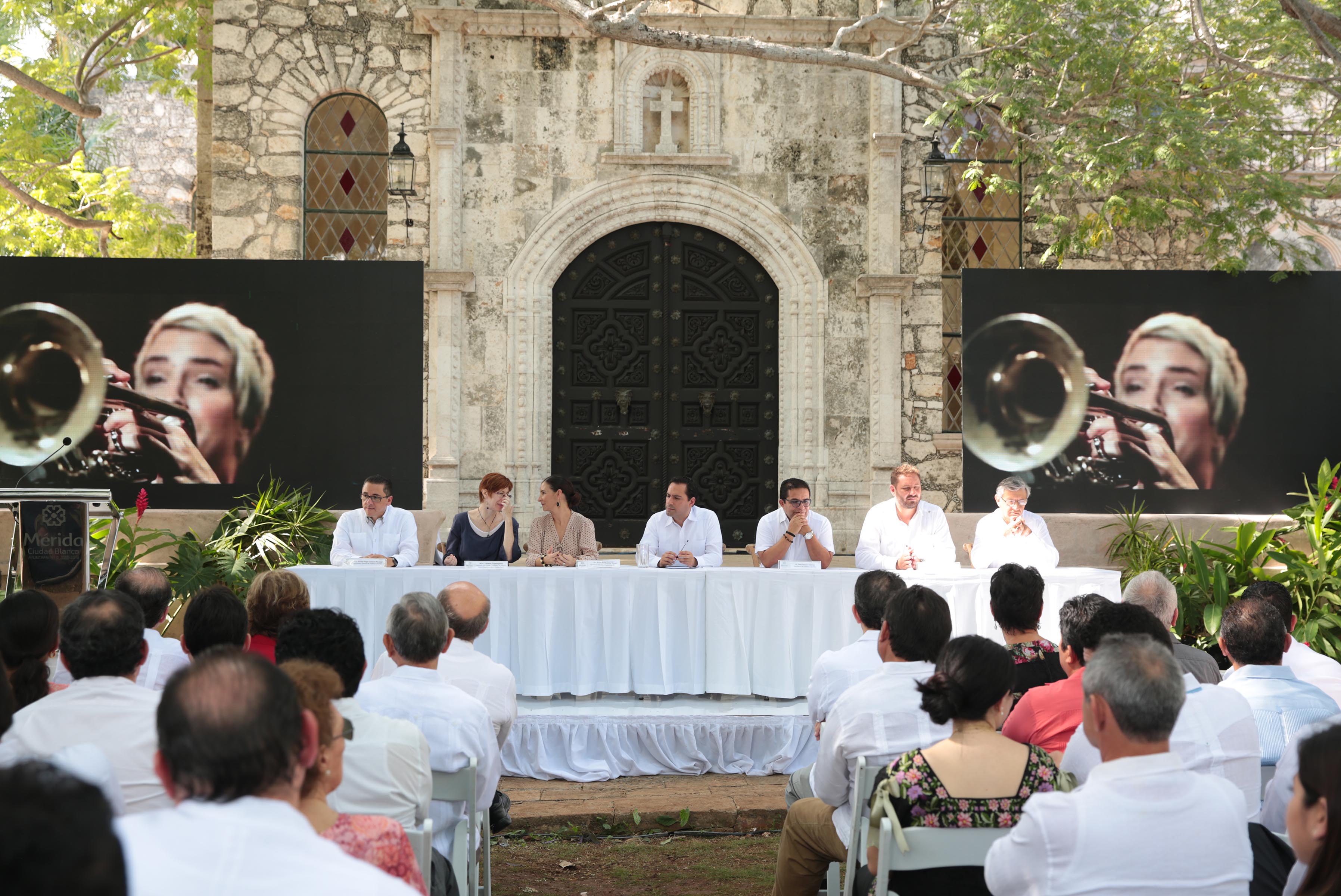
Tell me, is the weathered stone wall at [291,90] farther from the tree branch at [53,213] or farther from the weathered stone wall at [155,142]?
the weathered stone wall at [155,142]

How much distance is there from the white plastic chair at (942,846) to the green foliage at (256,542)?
245 inches

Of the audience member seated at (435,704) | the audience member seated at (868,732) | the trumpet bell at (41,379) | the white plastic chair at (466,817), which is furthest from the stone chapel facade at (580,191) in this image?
the white plastic chair at (466,817)

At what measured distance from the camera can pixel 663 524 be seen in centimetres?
725

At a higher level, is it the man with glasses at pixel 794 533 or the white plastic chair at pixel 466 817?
the man with glasses at pixel 794 533

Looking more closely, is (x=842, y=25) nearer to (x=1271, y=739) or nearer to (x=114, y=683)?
(x=1271, y=739)

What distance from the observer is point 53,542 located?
620 cm

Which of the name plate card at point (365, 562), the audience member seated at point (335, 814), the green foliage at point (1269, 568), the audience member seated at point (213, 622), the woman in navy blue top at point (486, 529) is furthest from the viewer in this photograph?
the green foliage at point (1269, 568)

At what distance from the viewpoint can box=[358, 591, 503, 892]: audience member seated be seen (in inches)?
127

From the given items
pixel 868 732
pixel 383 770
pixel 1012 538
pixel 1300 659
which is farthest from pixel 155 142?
pixel 1300 659

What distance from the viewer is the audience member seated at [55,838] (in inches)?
40.9

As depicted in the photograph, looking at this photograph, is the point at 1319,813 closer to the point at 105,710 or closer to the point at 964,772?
the point at 964,772

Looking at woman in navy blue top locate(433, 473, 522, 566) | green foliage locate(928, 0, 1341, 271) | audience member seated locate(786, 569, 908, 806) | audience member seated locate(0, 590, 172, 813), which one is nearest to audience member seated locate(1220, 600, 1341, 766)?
audience member seated locate(786, 569, 908, 806)

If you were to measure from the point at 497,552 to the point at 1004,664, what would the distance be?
189 inches

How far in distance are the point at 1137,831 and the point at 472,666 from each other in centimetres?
238
